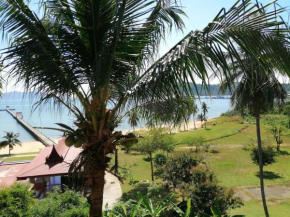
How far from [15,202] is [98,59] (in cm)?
478

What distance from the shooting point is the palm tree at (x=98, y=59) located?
119 inches

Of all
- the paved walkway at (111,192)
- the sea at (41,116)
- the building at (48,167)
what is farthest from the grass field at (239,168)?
the building at (48,167)

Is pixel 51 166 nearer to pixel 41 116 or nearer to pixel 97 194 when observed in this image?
pixel 97 194

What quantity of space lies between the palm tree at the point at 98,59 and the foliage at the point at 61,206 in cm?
223

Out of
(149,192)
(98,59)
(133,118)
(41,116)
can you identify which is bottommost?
(149,192)

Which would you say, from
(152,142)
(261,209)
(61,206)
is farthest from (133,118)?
(152,142)

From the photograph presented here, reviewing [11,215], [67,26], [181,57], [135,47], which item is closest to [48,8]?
[67,26]

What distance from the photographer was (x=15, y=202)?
238 inches

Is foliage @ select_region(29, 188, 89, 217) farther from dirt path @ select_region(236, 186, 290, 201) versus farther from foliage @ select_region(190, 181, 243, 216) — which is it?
dirt path @ select_region(236, 186, 290, 201)

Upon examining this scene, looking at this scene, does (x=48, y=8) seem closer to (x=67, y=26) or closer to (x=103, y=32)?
(x=67, y=26)

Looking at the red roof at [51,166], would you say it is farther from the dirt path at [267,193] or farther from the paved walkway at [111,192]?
the dirt path at [267,193]

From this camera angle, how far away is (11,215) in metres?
5.48

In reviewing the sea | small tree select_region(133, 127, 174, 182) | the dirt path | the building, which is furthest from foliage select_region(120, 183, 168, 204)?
→ the sea

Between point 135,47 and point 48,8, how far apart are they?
4.53 feet
